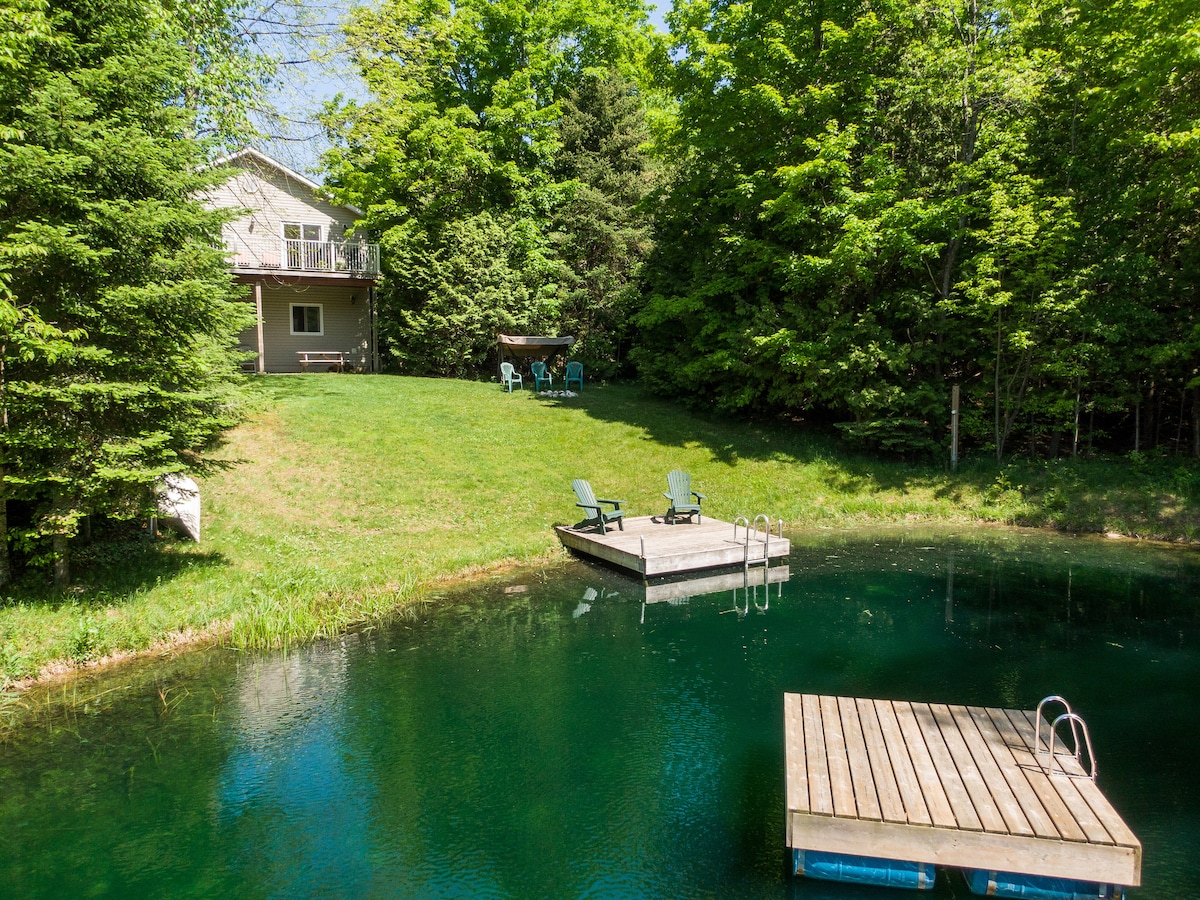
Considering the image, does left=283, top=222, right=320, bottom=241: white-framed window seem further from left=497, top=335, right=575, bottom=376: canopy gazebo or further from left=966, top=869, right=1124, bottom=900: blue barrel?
left=966, top=869, right=1124, bottom=900: blue barrel

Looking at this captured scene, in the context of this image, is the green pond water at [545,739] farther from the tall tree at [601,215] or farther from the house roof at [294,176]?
the tall tree at [601,215]

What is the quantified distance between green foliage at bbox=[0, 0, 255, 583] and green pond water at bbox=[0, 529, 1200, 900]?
2.37 metres

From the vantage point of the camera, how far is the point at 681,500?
1464 cm

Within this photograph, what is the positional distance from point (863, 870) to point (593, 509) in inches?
351

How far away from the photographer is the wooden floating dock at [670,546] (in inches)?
478

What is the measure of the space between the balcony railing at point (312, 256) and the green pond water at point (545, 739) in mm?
16645

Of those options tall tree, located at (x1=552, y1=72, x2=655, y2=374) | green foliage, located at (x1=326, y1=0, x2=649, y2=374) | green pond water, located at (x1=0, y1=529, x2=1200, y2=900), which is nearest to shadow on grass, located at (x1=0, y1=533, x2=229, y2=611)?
green pond water, located at (x1=0, y1=529, x2=1200, y2=900)

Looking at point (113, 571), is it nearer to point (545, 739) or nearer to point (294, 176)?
point (545, 739)

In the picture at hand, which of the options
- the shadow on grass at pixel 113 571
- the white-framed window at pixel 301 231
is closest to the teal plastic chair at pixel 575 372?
the white-framed window at pixel 301 231

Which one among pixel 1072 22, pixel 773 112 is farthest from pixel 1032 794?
pixel 1072 22

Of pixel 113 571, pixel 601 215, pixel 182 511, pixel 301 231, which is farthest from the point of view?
pixel 601 215

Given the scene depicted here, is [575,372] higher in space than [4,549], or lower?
higher

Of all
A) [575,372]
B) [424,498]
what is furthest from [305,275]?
[424,498]

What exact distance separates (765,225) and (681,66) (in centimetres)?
466
